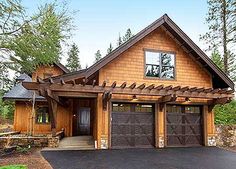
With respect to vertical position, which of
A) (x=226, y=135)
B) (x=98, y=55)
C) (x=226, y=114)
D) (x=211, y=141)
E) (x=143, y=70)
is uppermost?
(x=98, y=55)

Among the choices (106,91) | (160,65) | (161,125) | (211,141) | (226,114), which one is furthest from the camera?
(226,114)

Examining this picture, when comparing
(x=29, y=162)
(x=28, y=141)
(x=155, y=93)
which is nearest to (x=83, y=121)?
(x=28, y=141)

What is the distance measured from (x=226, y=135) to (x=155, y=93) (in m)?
7.00

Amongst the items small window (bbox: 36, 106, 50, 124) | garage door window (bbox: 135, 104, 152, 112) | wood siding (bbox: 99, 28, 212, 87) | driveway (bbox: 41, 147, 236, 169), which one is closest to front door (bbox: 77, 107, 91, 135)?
small window (bbox: 36, 106, 50, 124)

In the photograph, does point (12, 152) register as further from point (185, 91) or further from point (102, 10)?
point (102, 10)

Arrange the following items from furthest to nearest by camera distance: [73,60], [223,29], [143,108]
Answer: [73,60] < [223,29] < [143,108]

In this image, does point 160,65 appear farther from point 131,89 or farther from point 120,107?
point 120,107

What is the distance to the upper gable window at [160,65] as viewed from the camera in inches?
537

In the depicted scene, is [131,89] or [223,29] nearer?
[131,89]

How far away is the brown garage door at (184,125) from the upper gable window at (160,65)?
2009 mm

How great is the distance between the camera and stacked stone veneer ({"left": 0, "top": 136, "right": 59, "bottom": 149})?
11.5m

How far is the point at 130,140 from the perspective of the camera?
42.0 feet

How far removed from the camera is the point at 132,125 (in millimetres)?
12938

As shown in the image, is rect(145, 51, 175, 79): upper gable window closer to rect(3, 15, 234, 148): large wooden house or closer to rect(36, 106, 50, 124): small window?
rect(3, 15, 234, 148): large wooden house
